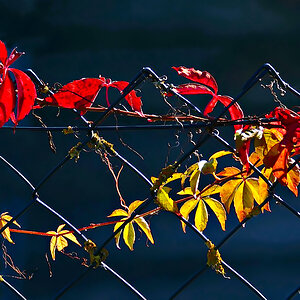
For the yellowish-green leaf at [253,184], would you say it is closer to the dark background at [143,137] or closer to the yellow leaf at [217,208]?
the yellow leaf at [217,208]

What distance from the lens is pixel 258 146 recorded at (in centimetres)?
93

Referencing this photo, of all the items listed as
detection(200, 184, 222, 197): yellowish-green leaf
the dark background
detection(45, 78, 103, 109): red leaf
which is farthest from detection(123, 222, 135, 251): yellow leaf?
the dark background

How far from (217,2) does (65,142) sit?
2.58ft

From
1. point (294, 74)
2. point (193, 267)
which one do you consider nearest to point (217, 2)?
point (294, 74)

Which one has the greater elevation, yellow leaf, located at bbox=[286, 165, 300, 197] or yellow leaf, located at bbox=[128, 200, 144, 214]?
yellow leaf, located at bbox=[286, 165, 300, 197]

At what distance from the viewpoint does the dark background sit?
211cm

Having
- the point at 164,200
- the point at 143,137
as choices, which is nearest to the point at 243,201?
the point at 164,200

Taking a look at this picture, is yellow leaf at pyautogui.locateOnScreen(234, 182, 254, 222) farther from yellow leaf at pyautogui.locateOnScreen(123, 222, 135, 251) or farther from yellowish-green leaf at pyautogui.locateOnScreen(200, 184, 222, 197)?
yellow leaf at pyautogui.locateOnScreen(123, 222, 135, 251)

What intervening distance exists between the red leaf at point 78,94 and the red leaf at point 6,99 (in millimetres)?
75

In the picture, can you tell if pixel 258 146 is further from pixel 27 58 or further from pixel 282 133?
pixel 27 58

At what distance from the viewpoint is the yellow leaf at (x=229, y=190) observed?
1.04 metres

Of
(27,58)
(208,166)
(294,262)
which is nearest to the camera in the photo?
(208,166)

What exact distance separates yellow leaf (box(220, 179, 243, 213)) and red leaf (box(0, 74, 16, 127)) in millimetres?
403

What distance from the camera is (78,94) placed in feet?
3.00
